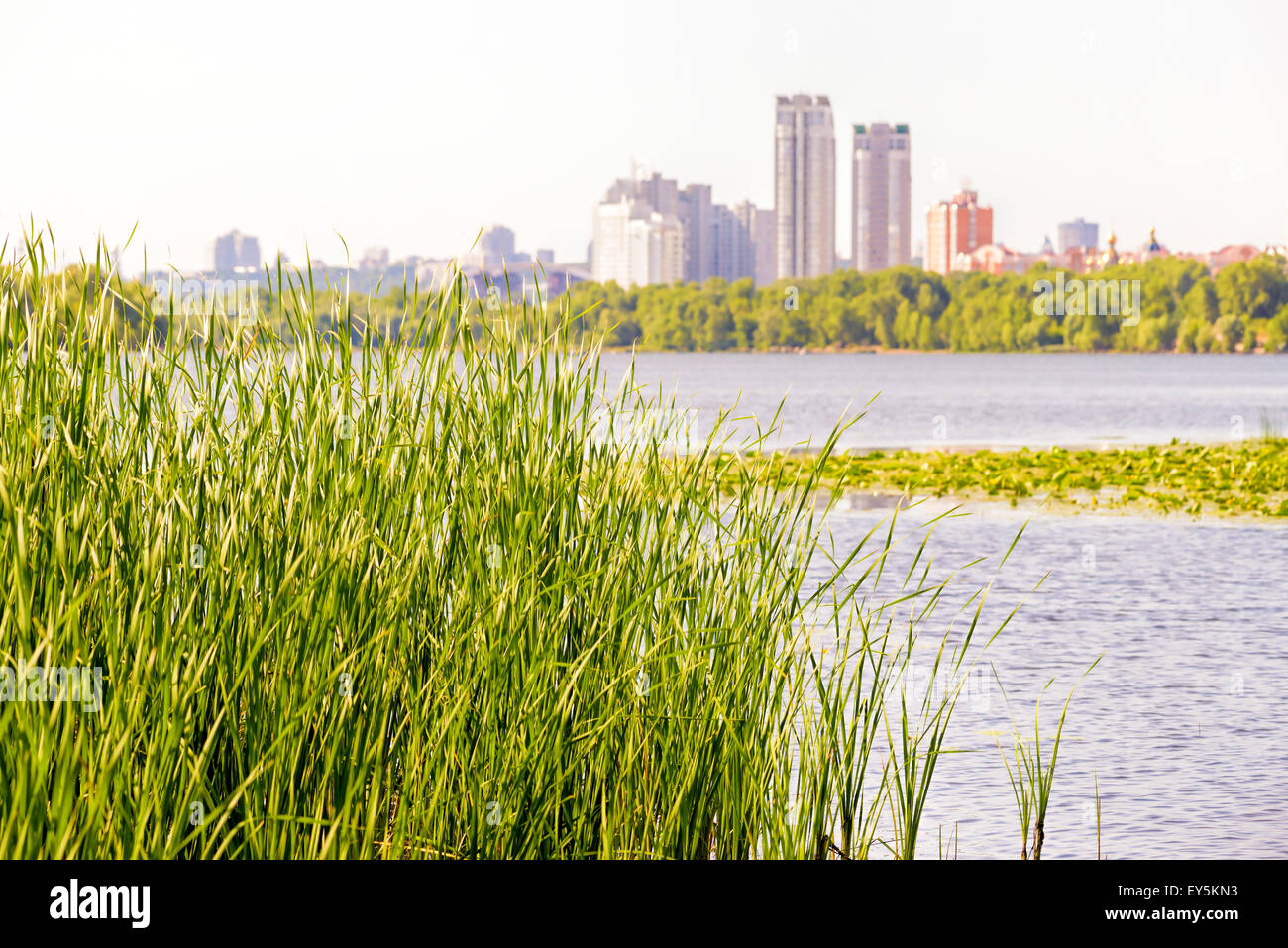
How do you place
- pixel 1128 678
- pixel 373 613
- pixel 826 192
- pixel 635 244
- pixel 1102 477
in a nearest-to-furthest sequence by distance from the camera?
pixel 373 613 < pixel 1128 678 < pixel 1102 477 < pixel 635 244 < pixel 826 192

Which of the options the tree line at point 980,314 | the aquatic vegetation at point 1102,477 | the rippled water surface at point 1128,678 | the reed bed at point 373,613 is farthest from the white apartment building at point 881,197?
the reed bed at point 373,613

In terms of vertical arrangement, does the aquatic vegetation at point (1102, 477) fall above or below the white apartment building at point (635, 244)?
below

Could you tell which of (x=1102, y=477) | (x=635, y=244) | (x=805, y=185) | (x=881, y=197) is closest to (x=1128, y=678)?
(x=1102, y=477)

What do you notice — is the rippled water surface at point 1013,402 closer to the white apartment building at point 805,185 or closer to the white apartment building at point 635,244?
the white apartment building at point 635,244

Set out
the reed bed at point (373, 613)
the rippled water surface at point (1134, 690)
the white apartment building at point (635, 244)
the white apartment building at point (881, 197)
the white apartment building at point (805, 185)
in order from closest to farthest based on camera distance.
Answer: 1. the reed bed at point (373, 613)
2. the rippled water surface at point (1134, 690)
3. the white apartment building at point (635, 244)
4. the white apartment building at point (805, 185)
5. the white apartment building at point (881, 197)

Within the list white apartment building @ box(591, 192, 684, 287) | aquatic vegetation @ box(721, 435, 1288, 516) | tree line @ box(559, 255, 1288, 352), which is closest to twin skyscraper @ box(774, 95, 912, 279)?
white apartment building @ box(591, 192, 684, 287)

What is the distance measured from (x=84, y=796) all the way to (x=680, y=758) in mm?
1699

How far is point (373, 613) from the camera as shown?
399 cm

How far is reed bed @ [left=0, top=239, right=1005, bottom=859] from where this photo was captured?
11.9ft

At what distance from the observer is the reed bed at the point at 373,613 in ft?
11.9

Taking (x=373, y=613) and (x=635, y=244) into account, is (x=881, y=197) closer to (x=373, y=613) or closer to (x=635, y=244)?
(x=635, y=244)

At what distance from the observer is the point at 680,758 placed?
4.37 meters
